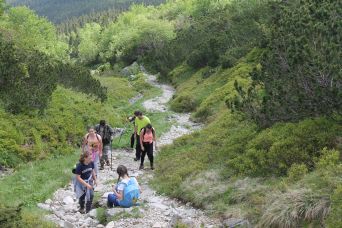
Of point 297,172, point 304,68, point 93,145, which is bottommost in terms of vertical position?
point 297,172

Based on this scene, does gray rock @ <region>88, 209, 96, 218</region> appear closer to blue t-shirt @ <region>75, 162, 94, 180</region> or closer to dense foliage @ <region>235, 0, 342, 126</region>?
blue t-shirt @ <region>75, 162, 94, 180</region>

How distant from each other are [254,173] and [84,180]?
4923mm

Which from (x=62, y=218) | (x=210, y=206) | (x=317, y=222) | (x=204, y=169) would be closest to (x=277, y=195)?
(x=317, y=222)

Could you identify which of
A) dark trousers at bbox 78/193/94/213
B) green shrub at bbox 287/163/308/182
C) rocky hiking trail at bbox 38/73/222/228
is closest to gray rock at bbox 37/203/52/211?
rocky hiking trail at bbox 38/73/222/228

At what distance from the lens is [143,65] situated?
222ft

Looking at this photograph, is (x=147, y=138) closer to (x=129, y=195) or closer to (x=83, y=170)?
(x=129, y=195)

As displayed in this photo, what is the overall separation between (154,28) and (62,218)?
2571 inches

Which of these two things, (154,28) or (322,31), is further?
(154,28)

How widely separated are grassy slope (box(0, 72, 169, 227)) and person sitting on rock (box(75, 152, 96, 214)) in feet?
4.02

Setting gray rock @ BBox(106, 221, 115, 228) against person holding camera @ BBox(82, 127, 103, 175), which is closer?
gray rock @ BBox(106, 221, 115, 228)

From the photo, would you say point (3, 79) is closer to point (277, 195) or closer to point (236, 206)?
point (236, 206)

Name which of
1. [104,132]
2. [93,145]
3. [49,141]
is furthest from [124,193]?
[49,141]

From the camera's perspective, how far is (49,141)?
19.3 meters

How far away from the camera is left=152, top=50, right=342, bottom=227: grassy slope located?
365 inches
